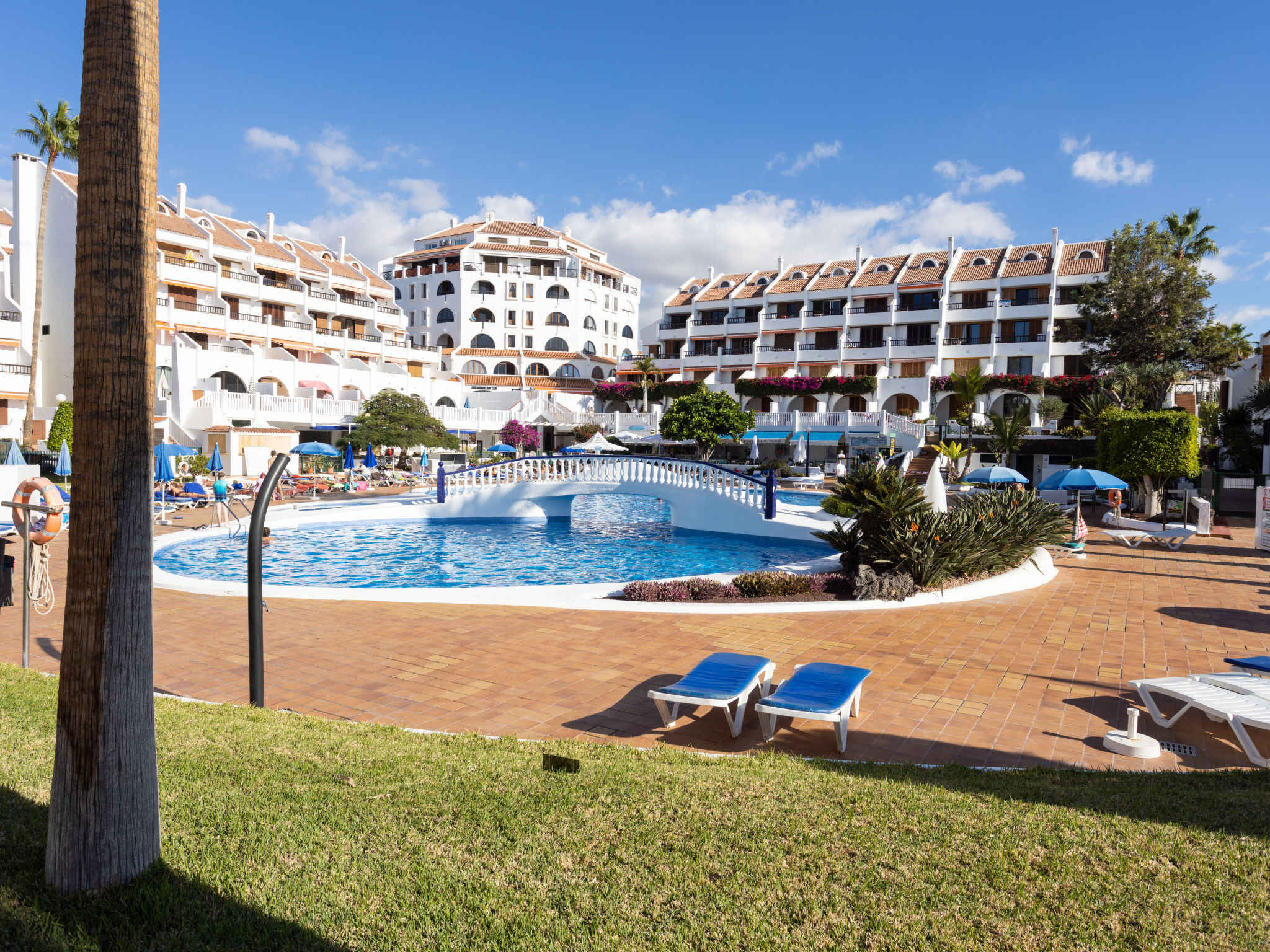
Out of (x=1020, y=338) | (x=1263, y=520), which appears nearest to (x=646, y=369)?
(x=1020, y=338)

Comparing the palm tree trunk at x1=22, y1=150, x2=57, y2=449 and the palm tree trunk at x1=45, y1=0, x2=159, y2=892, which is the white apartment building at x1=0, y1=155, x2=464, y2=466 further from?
the palm tree trunk at x1=45, y1=0, x2=159, y2=892

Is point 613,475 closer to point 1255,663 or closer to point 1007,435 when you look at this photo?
point 1255,663

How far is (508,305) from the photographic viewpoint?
7975cm

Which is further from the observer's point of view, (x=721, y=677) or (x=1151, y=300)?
(x=1151, y=300)

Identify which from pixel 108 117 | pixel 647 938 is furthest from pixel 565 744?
pixel 108 117

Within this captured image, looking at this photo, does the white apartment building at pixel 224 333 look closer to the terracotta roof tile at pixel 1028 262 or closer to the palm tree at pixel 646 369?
the palm tree at pixel 646 369

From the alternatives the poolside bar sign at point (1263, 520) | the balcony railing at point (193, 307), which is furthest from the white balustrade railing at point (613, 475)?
the balcony railing at point (193, 307)

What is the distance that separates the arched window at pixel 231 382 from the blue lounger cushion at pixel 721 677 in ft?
144

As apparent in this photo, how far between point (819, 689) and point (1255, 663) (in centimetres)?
432

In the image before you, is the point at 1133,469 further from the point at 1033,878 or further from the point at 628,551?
the point at 1033,878

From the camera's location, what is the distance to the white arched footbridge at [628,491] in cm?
2127

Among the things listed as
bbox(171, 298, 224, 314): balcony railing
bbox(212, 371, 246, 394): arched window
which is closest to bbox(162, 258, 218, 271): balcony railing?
bbox(171, 298, 224, 314): balcony railing

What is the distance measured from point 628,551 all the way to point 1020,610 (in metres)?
10.5

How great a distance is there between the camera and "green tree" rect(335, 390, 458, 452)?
39.5 meters
